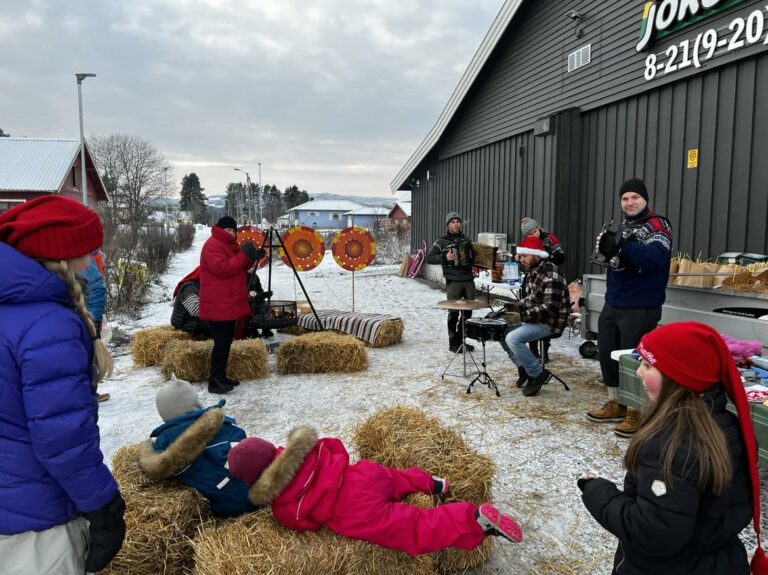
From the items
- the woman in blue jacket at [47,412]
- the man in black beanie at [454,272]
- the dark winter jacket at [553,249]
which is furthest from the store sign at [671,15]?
the woman in blue jacket at [47,412]

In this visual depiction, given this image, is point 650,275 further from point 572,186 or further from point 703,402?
point 572,186

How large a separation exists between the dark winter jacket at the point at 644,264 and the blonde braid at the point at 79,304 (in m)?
3.66

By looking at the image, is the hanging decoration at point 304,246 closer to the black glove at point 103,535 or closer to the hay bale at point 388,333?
the hay bale at point 388,333

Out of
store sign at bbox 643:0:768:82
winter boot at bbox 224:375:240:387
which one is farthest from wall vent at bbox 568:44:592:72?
winter boot at bbox 224:375:240:387

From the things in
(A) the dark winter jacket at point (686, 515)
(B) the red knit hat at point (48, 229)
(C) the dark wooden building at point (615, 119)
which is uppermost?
(C) the dark wooden building at point (615, 119)

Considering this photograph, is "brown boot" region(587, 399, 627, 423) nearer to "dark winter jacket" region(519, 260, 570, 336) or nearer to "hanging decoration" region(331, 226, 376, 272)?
"dark winter jacket" region(519, 260, 570, 336)

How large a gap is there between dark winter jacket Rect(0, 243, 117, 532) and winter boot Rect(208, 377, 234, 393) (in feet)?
13.5

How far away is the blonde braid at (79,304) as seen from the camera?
1.71m

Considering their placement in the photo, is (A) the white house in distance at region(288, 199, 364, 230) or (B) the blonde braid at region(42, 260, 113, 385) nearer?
(B) the blonde braid at region(42, 260, 113, 385)

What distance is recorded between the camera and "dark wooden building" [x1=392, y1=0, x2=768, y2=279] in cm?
629

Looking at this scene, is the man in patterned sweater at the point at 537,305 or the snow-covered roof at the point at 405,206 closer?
the man in patterned sweater at the point at 537,305

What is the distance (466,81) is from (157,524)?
40.7 feet

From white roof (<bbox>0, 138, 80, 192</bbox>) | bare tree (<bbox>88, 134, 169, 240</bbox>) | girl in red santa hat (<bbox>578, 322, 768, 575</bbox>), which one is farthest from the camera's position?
bare tree (<bbox>88, 134, 169, 240</bbox>)

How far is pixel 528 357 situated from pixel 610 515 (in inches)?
144
